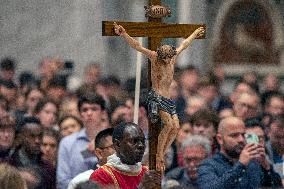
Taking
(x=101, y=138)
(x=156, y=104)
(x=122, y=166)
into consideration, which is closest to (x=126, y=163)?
(x=122, y=166)

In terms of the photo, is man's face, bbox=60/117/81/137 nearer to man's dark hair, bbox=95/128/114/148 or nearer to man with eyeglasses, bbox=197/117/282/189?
man with eyeglasses, bbox=197/117/282/189

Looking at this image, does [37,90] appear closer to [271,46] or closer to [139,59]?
[271,46]

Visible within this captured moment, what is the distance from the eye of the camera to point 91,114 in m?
14.7

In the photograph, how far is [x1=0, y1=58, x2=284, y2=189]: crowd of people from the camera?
35.9 ft

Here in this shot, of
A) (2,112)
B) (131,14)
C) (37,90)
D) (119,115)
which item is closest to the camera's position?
(119,115)

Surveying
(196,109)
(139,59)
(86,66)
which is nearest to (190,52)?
(86,66)

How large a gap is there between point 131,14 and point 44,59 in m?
1.12

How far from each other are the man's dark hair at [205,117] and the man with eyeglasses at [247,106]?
0.73 meters

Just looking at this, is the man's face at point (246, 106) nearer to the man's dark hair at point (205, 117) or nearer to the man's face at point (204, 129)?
the man's dark hair at point (205, 117)

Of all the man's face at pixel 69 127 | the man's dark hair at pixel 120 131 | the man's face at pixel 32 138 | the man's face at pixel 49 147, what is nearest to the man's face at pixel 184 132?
the man's face at pixel 69 127

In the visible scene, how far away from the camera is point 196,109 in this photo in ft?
53.8

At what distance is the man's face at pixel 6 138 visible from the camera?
14531mm

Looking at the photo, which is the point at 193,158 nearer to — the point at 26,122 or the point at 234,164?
the point at 234,164

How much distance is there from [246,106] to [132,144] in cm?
600
